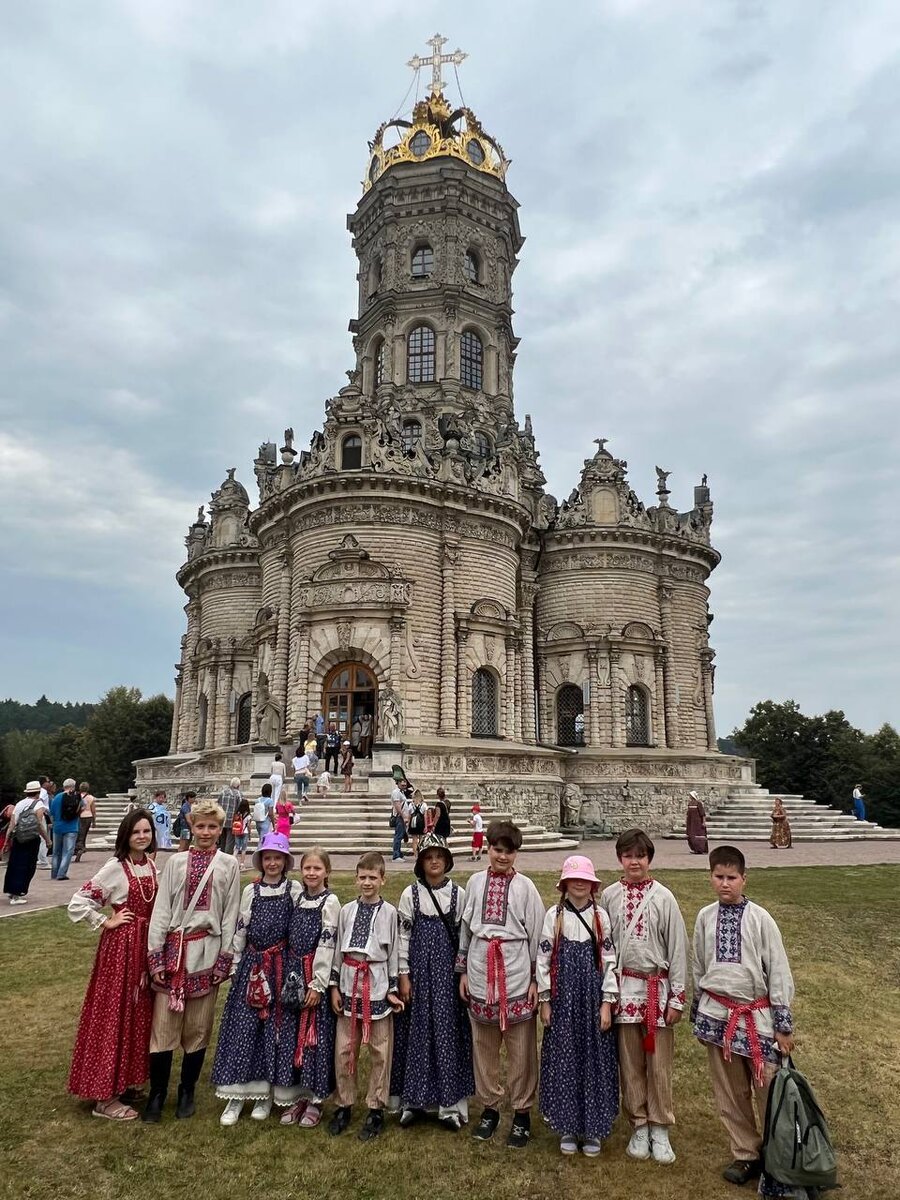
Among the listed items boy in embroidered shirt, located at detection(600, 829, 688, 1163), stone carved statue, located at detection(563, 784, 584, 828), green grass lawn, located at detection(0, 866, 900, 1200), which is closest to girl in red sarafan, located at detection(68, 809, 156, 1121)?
green grass lawn, located at detection(0, 866, 900, 1200)

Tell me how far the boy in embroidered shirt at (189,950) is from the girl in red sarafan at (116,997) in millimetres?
132

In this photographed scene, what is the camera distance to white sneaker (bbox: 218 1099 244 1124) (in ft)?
19.1

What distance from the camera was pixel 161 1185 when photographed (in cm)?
508

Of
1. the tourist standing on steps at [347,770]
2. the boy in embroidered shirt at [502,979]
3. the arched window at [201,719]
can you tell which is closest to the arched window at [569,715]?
the tourist standing on steps at [347,770]

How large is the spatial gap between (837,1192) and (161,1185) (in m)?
4.13

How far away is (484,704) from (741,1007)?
90.0 ft

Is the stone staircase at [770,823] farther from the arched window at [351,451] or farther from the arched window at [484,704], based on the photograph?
the arched window at [351,451]

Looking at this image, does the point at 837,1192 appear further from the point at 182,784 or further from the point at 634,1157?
the point at 182,784

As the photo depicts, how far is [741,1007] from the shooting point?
5.34m

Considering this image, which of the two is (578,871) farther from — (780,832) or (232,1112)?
(780,832)

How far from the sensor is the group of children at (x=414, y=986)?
5535 mm

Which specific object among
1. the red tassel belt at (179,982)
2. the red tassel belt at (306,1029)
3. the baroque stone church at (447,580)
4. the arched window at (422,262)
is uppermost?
the arched window at (422,262)

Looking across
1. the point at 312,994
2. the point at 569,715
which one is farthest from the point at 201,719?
the point at 312,994

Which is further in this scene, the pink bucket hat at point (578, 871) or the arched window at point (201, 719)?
the arched window at point (201, 719)
